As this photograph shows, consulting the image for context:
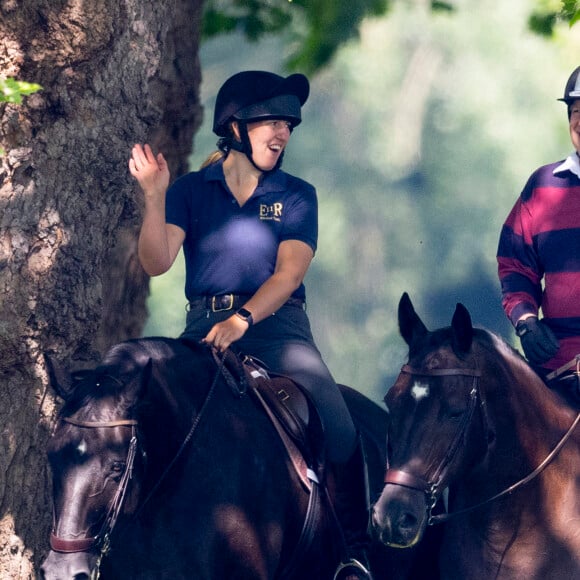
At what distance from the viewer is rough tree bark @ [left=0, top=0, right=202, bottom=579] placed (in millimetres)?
6551

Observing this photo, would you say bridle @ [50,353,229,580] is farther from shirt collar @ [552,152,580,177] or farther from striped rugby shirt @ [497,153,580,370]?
shirt collar @ [552,152,580,177]

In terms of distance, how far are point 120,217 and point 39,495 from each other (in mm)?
1702

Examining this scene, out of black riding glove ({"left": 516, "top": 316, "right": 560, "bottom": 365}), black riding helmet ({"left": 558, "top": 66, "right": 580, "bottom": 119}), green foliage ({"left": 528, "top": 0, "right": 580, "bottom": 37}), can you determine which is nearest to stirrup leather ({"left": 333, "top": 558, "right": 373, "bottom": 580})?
black riding glove ({"left": 516, "top": 316, "right": 560, "bottom": 365})

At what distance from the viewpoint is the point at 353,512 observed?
6.26 metres

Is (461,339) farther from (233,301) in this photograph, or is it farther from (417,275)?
(417,275)

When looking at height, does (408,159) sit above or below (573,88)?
below

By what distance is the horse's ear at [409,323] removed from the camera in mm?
5281

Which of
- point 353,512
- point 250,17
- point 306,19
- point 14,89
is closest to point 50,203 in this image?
point 14,89

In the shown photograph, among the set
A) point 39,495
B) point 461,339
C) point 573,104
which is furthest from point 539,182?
point 39,495

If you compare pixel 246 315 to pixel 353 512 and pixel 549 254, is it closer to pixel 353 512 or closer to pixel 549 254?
pixel 353 512

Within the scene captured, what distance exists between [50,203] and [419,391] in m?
2.64

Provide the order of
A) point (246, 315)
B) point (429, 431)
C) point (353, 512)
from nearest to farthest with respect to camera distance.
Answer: point (429, 431)
point (246, 315)
point (353, 512)

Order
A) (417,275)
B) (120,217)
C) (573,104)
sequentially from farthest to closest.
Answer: (417,275), (120,217), (573,104)

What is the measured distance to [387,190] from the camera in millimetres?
21531
